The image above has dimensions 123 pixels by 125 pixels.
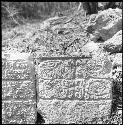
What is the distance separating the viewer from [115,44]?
170 inches

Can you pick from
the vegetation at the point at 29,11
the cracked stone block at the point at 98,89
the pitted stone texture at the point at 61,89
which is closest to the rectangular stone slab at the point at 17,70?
the pitted stone texture at the point at 61,89

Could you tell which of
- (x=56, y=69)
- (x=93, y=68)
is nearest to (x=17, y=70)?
(x=56, y=69)

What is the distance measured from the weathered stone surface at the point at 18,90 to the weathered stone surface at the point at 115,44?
161 cm

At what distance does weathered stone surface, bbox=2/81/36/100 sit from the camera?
3053mm

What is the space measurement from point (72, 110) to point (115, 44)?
1545 millimetres

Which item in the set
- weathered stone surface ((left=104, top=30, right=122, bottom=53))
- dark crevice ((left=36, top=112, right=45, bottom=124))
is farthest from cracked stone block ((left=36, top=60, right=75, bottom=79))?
weathered stone surface ((left=104, top=30, right=122, bottom=53))

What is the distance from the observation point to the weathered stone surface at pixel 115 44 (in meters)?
4.28

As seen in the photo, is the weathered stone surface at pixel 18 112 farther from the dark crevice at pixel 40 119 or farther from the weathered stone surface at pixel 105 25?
the weathered stone surface at pixel 105 25

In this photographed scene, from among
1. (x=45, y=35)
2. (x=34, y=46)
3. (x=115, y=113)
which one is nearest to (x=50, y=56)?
(x=115, y=113)

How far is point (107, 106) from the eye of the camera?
10.2 feet

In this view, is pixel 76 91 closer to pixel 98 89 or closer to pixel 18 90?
pixel 98 89

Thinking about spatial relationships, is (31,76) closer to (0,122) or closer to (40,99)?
(40,99)

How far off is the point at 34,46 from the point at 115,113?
2284 mm

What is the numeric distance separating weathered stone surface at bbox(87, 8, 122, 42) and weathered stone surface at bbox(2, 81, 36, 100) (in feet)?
6.70
